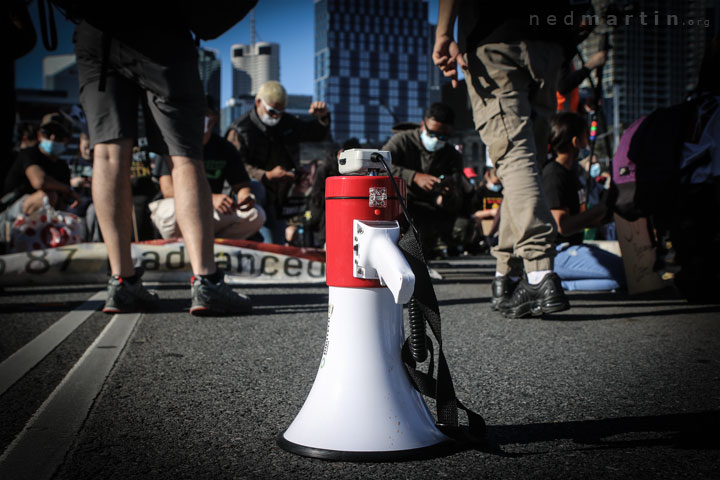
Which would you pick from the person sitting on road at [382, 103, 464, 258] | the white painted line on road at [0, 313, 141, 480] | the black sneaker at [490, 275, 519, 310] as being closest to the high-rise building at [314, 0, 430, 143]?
the person sitting on road at [382, 103, 464, 258]

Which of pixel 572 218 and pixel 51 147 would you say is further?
pixel 51 147

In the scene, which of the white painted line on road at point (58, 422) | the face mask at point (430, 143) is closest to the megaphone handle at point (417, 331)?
the white painted line on road at point (58, 422)

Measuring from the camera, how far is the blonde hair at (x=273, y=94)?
25.1ft

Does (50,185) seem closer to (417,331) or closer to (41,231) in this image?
(41,231)

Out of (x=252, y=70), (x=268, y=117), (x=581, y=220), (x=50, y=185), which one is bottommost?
(x=581, y=220)

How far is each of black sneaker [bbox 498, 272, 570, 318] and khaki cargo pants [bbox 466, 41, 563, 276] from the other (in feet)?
0.30

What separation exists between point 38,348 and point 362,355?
173 centimetres

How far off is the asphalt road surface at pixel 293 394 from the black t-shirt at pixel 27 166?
160 inches

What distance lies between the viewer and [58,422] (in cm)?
165

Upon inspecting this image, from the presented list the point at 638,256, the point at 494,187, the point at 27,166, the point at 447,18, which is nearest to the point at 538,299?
the point at 447,18

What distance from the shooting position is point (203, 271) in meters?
3.41

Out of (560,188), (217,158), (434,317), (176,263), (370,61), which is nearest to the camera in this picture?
(434,317)

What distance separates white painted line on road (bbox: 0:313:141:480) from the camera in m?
1.36

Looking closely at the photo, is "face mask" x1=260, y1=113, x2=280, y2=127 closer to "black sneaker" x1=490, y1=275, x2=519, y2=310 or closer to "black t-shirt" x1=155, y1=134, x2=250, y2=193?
"black t-shirt" x1=155, y1=134, x2=250, y2=193
